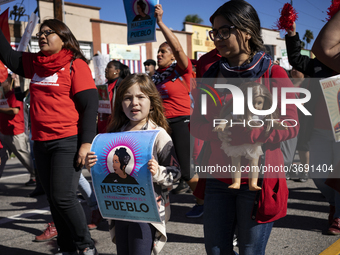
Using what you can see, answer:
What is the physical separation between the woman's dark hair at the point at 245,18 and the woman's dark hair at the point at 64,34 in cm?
140

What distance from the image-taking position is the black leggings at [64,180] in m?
2.65

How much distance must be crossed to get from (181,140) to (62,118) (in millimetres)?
1708

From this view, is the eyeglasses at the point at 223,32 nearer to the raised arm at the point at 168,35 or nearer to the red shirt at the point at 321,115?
the raised arm at the point at 168,35

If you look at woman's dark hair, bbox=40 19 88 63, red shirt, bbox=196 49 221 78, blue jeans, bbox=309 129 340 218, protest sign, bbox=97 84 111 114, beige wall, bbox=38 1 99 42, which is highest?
beige wall, bbox=38 1 99 42

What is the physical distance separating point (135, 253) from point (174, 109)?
7.64 feet

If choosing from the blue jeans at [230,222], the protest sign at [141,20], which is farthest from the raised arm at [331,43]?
the protest sign at [141,20]

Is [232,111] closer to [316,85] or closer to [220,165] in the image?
[220,165]

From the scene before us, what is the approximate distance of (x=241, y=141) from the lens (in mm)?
1778

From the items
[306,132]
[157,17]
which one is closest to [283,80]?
[157,17]

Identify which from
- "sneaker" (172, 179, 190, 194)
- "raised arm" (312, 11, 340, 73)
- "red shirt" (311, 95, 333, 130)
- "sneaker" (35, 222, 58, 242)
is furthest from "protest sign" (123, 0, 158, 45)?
"sneaker" (172, 179, 190, 194)

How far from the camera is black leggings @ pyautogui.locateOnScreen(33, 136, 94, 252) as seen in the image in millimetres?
2648

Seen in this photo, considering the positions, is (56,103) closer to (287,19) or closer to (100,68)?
(287,19)

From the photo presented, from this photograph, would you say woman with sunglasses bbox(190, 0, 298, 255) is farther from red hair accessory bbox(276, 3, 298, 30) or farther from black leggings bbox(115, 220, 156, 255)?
red hair accessory bbox(276, 3, 298, 30)

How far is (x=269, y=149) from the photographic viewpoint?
5.97 ft
